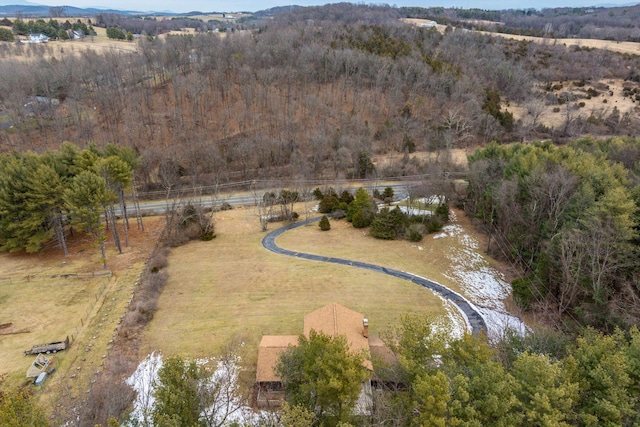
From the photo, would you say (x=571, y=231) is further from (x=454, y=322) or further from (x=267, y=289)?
(x=267, y=289)

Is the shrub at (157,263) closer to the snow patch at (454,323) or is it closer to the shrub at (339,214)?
the shrub at (339,214)

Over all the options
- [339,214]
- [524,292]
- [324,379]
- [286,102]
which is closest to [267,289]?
[324,379]

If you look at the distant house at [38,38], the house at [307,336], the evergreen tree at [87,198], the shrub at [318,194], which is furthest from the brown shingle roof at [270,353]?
the distant house at [38,38]

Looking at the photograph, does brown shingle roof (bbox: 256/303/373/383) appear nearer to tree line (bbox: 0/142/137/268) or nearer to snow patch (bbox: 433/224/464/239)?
snow patch (bbox: 433/224/464/239)

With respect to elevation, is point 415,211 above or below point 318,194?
above

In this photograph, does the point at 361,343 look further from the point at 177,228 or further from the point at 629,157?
the point at 629,157
